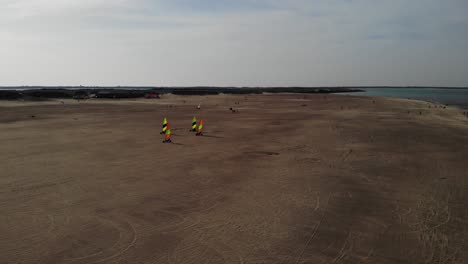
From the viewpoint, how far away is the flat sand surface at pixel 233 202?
684cm

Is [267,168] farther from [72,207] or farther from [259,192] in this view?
[72,207]

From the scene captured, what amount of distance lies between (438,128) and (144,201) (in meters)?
23.2

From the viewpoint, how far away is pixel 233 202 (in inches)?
375

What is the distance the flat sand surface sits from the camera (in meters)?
6.84

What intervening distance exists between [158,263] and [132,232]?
156 cm

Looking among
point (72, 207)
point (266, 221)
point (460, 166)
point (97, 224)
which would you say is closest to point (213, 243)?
point (266, 221)

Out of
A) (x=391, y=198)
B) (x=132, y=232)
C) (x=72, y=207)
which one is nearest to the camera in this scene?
(x=132, y=232)

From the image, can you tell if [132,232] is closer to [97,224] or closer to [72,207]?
[97,224]

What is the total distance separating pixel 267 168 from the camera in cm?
1326

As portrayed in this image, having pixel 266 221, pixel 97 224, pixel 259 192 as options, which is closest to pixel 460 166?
pixel 259 192

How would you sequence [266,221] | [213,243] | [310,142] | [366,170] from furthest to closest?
[310,142] < [366,170] < [266,221] < [213,243]

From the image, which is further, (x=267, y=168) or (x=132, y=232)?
(x=267, y=168)

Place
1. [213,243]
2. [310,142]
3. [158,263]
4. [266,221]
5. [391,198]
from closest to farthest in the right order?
[158,263] < [213,243] < [266,221] < [391,198] < [310,142]

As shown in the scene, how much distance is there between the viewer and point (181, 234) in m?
7.50
